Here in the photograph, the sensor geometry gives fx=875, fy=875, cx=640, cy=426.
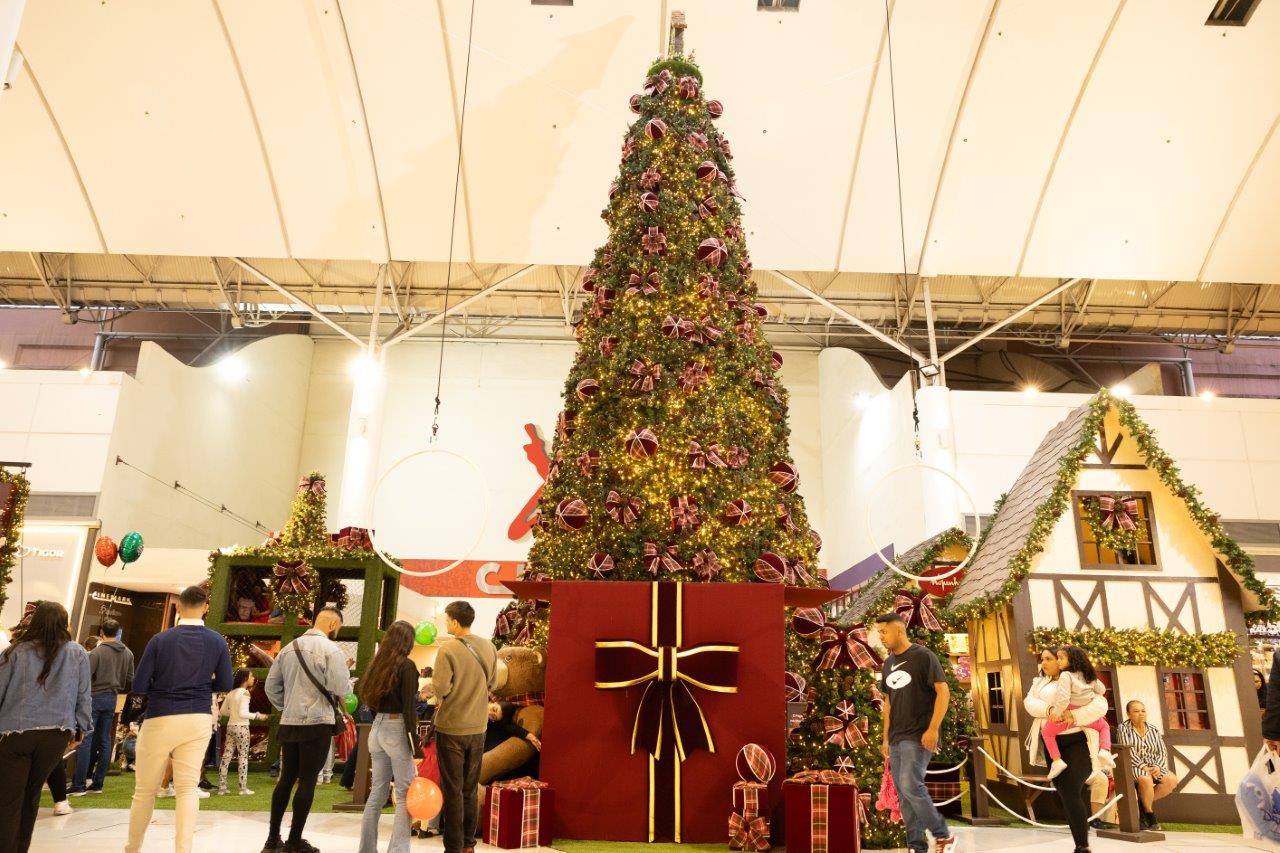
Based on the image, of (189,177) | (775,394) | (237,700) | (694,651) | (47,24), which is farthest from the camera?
(189,177)

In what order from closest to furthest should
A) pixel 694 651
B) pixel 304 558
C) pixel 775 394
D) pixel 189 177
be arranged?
pixel 694 651, pixel 775 394, pixel 304 558, pixel 189 177

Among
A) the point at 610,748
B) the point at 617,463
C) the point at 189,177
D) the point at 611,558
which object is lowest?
the point at 610,748

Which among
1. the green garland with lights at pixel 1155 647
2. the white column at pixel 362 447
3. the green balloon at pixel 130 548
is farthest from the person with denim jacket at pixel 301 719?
the white column at pixel 362 447

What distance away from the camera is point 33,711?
423 centimetres

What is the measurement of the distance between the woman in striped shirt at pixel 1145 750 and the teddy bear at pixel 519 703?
5433 millimetres

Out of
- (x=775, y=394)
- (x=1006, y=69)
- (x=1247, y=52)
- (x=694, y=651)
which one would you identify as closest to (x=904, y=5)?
(x=1006, y=69)

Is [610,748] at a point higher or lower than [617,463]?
lower

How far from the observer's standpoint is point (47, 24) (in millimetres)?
11609

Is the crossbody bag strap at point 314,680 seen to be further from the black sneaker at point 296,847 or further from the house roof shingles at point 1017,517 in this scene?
the house roof shingles at point 1017,517

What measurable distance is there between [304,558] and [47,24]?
8302 mm

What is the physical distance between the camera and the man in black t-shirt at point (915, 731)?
4.69m

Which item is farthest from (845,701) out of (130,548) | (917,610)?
(130,548)

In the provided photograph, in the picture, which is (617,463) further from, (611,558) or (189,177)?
(189,177)

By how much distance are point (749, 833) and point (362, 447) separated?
448 inches
